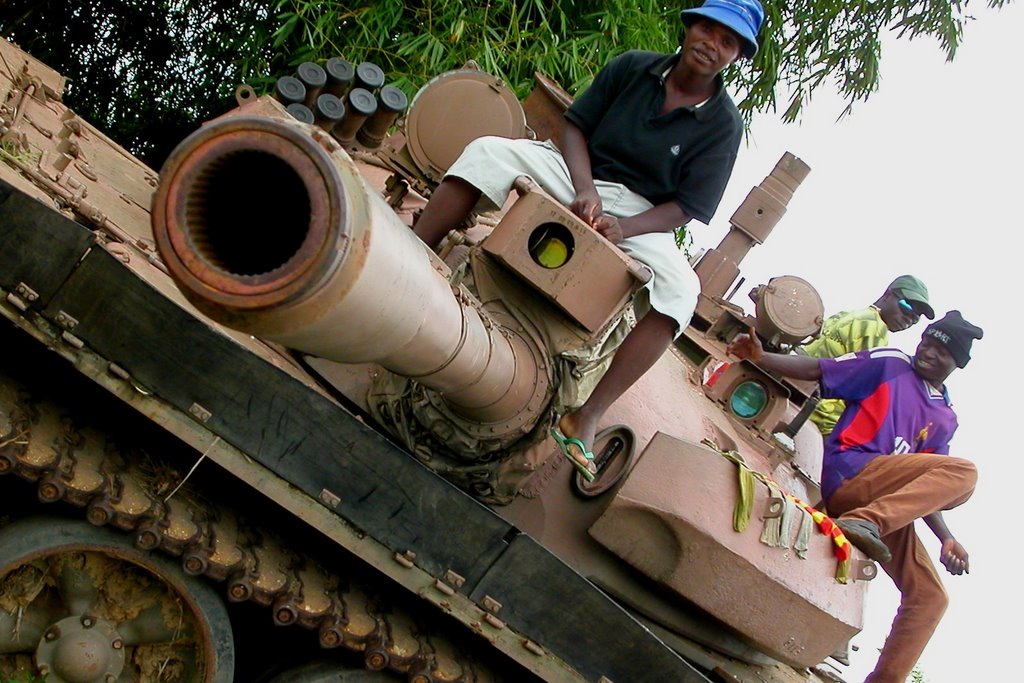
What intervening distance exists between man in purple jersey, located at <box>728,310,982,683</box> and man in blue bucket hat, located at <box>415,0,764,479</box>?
5.96 feet

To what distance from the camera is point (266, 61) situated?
14.0 m

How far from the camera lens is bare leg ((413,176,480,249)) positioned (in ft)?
17.6

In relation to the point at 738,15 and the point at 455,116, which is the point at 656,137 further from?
the point at 455,116

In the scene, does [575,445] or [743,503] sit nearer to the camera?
[575,445]

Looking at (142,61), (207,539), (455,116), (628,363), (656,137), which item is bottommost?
(142,61)

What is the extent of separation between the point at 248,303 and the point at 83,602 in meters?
2.30

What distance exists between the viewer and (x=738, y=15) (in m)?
5.36

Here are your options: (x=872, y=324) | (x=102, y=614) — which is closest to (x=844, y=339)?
(x=872, y=324)

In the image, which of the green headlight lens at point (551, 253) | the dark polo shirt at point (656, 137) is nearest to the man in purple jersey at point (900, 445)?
the dark polo shirt at point (656, 137)

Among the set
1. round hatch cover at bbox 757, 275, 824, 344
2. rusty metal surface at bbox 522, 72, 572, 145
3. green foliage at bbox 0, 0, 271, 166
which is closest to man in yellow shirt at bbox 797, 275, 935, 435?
round hatch cover at bbox 757, 275, 824, 344

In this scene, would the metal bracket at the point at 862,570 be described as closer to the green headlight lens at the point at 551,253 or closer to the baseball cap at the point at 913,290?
the green headlight lens at the point at 551,253

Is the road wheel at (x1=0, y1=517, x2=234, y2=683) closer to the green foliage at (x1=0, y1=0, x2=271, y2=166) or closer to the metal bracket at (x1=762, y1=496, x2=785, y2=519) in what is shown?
Result: the metal bracket at (x1=762, y1=496, x2=785, y2=519)

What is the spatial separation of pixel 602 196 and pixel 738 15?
0.93 m

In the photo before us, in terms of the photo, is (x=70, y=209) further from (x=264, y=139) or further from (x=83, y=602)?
(x=264, y=139)
